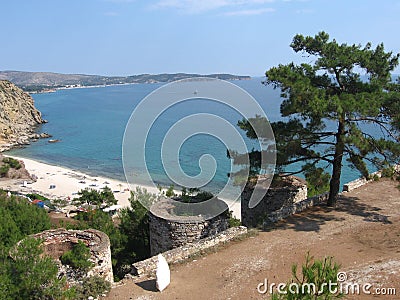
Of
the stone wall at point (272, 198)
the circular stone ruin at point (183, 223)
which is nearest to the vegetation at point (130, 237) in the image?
the circular stone ruin at point (183, 223)

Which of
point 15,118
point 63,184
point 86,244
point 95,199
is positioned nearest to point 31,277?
point 86,244

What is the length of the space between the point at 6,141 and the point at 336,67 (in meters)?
68.2

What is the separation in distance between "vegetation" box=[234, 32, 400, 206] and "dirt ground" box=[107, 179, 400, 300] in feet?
6.02

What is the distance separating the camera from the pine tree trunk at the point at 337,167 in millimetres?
13455

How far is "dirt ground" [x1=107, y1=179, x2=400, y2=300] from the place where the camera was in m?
9.38

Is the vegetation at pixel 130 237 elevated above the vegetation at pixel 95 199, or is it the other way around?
the vegetation at pixel 130 237

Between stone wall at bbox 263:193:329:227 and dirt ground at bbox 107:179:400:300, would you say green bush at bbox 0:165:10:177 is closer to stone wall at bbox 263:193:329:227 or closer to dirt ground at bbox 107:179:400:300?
stone wall at bbox 263:193:329:227

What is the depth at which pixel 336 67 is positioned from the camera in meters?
13.5

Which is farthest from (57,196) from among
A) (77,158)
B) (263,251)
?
(263,251)

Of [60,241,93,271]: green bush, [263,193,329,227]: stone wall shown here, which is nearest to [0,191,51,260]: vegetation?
[60,241,93,271]: green bush

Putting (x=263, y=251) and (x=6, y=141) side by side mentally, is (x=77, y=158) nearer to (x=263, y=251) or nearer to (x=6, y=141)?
(x=6, y=141)

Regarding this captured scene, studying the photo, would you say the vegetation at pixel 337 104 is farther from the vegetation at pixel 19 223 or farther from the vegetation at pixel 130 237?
the vegetation at pixel 19 223

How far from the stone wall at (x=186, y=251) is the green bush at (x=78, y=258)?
1254 mm

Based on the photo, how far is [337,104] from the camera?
1187 centimetres
